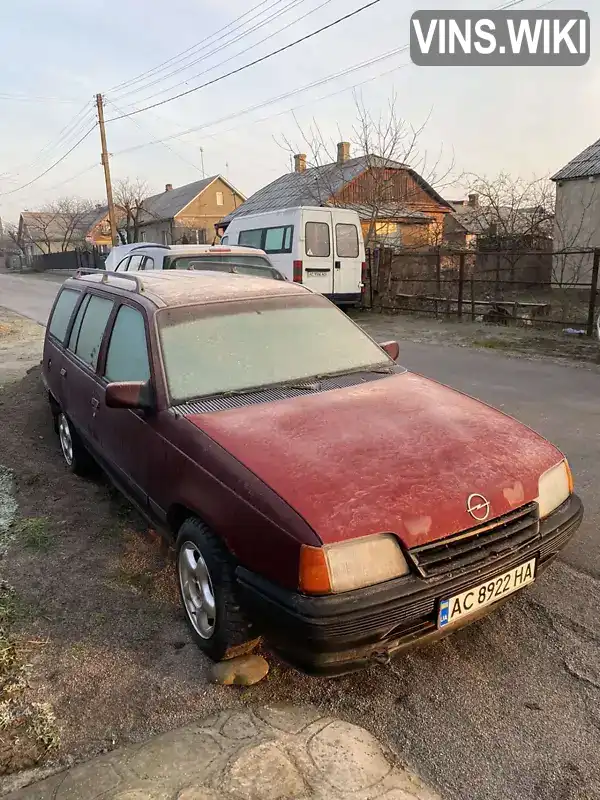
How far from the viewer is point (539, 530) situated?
2.56 metres

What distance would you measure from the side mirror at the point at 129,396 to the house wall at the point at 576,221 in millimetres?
17609

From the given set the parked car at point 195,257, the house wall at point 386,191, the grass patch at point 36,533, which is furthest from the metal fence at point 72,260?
the grass patch at point 36,533

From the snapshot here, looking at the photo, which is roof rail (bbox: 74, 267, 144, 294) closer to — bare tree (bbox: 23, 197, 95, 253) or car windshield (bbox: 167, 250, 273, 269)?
car windshield (bbox: 167, 250, 273, 269)

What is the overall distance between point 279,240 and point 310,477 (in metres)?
12.1

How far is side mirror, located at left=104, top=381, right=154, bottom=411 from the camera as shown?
9.81 feet

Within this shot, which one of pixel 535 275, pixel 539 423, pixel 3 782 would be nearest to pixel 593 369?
pixel 539 423

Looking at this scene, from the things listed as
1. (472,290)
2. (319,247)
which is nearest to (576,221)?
(472,290)

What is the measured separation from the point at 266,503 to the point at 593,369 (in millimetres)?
7461

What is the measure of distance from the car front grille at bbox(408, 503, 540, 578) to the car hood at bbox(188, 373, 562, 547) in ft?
0.13

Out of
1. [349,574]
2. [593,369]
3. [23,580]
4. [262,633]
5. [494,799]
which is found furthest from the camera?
[593,369]

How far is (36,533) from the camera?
13.0 feet

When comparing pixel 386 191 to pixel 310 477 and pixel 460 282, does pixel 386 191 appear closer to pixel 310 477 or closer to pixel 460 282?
pixel 460 282

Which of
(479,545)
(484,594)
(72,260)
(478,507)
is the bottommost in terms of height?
(484,594)

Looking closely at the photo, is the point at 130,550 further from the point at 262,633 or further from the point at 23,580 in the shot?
Result: the point at 262,633
